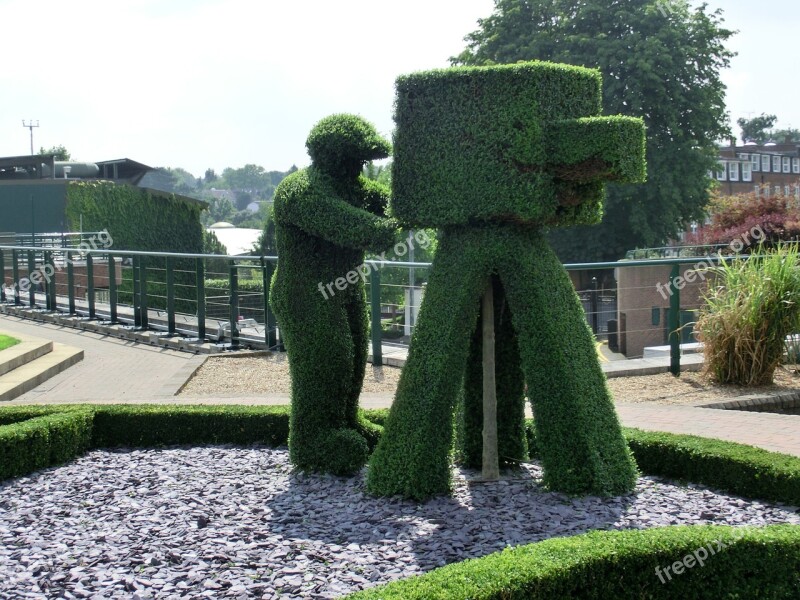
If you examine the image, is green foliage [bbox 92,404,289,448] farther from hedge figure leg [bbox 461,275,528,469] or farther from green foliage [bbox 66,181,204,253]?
green foliage [bbox 66,181,204,253]

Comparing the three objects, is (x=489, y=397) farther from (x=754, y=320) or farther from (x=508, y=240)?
(x=754, y=320)

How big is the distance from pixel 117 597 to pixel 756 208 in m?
24.9

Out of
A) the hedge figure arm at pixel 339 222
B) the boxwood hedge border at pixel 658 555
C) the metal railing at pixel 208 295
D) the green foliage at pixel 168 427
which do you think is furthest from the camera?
the metal railing at pixel 208 295

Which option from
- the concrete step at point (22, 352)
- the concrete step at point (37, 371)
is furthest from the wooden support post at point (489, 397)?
A: the concrete step at point (22, 352)

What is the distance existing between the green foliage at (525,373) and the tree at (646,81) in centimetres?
2429

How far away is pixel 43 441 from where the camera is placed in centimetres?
673

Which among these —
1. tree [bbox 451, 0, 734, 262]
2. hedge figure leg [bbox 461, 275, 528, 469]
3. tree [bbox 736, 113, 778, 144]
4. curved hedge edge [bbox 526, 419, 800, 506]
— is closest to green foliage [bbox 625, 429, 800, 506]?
curved hedge edge [bbox 526, 419, 800, 506]

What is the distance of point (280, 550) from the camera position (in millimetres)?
4820

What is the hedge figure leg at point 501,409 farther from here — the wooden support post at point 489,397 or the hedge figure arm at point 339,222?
the hedge figure arm at point 339,222

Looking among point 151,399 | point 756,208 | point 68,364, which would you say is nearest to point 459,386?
point 151,399

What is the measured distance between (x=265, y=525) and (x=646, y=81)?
2612cm

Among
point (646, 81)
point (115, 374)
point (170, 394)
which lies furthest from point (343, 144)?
point (646, 81)

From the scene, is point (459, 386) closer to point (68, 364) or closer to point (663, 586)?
point (663, 586)

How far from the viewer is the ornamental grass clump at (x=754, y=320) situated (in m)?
9.81
